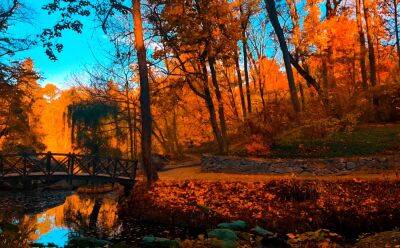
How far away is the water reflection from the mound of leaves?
1.72 meters

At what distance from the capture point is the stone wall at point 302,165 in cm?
1588

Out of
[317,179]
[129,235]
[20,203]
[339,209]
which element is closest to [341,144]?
[317,179]

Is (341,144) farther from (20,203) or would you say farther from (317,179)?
(20,203)

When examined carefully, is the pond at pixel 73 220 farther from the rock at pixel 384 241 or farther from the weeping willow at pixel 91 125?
the weeping willow at pixel 91 125

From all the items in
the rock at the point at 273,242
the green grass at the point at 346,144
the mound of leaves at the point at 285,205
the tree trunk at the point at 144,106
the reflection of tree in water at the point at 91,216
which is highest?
the tree trunk at the point at 144,106

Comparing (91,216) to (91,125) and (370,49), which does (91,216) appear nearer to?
(91,125)

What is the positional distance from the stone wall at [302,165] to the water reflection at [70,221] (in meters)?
5.49

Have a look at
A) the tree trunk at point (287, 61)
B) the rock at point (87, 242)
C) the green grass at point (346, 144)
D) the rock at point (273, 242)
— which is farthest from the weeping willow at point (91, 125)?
the rock at point (87, 242)

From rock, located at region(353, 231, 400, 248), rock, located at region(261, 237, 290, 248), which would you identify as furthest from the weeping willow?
rock, located at region(261, 237, 290, 248)

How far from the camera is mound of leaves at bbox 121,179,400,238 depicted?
13117mm

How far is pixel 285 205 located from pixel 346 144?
20.0ft

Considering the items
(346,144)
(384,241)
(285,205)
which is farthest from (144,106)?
(384,241)

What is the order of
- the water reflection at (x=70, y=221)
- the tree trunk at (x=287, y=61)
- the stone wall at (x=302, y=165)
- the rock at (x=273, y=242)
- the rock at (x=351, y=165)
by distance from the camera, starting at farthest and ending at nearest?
the tree trunk at (x=287, y=61) → the rock at (x=351, y=165) → the stone wall at (x=302, y=165) → the water reflection at (x=70, y=221) → the rock at (x=273, y=242)

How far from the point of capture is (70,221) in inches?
695
